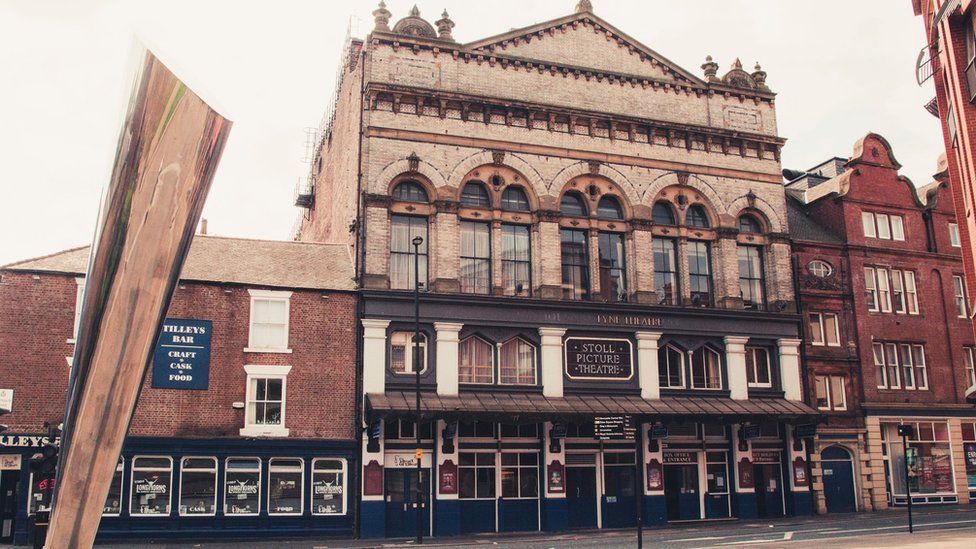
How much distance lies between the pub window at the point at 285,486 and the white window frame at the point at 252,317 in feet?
11.0

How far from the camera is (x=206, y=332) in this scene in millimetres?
26141

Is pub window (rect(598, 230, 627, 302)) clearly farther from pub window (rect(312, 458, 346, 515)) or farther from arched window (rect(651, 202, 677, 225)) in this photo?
pub window (rect(312, 458, 346, 515))

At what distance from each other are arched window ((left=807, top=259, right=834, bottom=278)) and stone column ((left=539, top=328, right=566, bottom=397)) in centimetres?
1214

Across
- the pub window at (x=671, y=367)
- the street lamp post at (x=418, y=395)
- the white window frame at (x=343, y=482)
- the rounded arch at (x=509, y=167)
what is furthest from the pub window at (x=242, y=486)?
the pub window at (x=671, y=367)

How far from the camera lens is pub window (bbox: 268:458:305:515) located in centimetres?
2592

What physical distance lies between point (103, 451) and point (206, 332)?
17919mm

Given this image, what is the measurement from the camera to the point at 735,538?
24031 millimetres

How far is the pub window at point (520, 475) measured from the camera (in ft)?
93.5

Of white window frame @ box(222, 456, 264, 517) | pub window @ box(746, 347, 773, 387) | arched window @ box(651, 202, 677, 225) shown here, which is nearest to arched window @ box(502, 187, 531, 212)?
arched window @ box(651, 202, 677, 225)

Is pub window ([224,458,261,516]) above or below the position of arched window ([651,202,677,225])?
below

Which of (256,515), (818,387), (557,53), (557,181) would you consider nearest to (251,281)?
(256,515)

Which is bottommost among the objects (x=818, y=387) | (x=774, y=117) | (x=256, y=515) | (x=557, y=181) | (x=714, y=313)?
(x=256, y=515)

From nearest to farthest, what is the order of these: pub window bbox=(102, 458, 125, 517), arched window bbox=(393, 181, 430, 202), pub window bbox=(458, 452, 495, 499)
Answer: pub window bbox=(102, 458, 125, 517) < pub window bbox=(458, 452, 495, 499) < arched window bbox=(393, 181, 430, 202)

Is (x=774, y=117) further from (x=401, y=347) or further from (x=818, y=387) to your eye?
(x=401, y=347)
